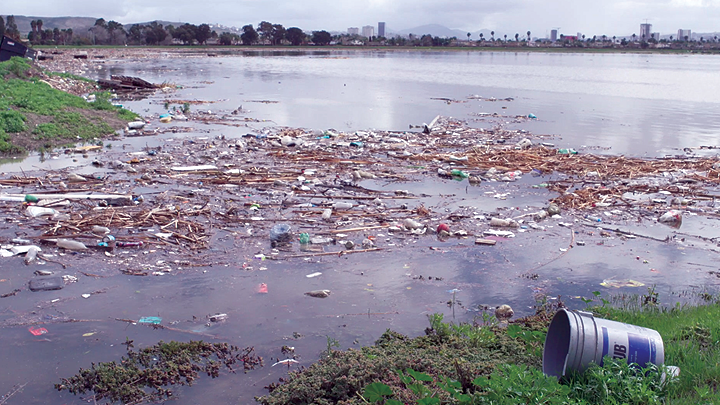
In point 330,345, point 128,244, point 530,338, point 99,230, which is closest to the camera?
point 530,338

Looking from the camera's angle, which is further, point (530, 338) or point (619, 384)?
point (530, 338)

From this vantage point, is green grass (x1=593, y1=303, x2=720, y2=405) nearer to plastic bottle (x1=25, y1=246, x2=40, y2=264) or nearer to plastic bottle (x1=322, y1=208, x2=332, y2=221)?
plastic bottle (x1=322, y1=208, x2=332, y2=221)

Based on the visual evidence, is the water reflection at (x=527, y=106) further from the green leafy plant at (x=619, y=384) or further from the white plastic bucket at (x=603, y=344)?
the green leafy plant at (x=619, y=384)

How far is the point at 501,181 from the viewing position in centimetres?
995

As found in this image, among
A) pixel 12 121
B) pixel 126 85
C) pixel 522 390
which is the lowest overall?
pixel 522 390

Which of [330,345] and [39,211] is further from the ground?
[39,211]

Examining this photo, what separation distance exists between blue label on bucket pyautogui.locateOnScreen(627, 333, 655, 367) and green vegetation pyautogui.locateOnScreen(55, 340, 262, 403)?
99.7 inches

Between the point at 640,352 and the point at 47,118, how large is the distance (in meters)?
14.0

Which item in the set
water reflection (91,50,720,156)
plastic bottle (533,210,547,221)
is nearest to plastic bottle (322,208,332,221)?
plastic bottle (533,210,547,221)

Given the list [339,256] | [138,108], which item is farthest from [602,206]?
[138,108]

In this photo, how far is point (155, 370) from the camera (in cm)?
396

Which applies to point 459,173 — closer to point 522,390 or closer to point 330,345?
point 330,345

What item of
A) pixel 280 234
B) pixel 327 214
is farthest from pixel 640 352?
pixel 327 214

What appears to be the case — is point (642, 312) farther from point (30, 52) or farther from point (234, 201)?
point (30, 52)
